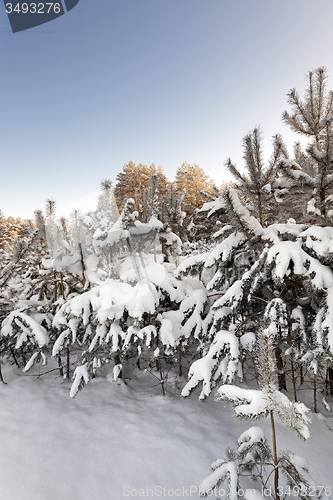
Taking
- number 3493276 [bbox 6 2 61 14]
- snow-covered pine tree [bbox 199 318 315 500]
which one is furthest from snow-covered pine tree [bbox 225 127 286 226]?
number 3493276 [bbox 6 2 61 14]

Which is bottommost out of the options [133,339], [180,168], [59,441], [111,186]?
[59,441]

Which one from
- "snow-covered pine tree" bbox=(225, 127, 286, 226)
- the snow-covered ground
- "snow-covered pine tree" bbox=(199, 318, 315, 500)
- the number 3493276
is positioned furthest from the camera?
"snow-covered pine tree" bbox=(225, 127, 286, 226)

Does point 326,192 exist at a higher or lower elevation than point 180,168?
lower

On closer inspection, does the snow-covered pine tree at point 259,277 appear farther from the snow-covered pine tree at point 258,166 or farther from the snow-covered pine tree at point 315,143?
the snow-covered pine tree at point 258,166

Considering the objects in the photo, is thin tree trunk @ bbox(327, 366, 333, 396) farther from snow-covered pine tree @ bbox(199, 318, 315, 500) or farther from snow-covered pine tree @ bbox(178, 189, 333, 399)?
snow-covered pine tree @ bbox(199, 318, 315, 500)

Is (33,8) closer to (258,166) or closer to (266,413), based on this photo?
(258,166)

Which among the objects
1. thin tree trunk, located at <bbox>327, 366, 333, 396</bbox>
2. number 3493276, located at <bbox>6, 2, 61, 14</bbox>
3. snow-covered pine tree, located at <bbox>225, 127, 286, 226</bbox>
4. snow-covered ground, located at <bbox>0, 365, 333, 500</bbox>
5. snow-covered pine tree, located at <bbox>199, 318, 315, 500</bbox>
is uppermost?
number 3493276, located at <bbox>6, 2, 61, 14</bbox>

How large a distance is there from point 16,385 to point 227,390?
3.50m

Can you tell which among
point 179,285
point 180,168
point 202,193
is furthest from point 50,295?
point 180,168

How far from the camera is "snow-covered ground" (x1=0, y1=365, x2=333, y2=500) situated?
6.56ft

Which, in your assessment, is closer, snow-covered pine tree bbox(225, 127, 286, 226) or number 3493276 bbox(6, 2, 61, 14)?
number 3493276 bbox(6, 2, 61, 14)

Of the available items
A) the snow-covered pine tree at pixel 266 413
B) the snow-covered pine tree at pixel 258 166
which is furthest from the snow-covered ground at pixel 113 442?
the snow-covered pine tree at pixel 258 166

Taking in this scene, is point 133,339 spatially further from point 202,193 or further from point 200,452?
point 202,193

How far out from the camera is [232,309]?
244 centimetres
